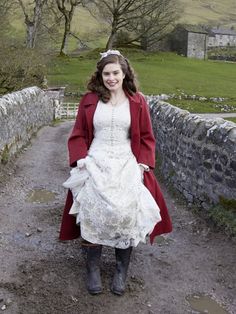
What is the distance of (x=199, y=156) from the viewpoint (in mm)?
6168

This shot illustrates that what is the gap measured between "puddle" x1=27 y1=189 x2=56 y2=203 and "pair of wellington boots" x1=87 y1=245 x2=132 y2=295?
8.61ft

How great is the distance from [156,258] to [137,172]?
1.20 metres

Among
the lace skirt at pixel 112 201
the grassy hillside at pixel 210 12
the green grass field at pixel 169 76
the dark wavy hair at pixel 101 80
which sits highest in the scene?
the grassy hillside at pixel 210 12

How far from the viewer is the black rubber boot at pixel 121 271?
3.95 meters

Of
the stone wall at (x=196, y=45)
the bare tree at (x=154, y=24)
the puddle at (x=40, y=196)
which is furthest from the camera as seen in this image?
the stone wall at (x=196, y=45)

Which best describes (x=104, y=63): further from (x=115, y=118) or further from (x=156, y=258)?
(x=156, y=258)

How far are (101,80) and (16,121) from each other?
5689 mm

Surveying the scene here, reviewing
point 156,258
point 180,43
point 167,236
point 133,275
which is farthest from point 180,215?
point 180,43

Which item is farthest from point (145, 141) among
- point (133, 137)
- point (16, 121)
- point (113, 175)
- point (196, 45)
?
point (196, 45)

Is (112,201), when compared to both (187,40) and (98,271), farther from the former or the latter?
(187,40)

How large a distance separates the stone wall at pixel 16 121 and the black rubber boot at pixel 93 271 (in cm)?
428

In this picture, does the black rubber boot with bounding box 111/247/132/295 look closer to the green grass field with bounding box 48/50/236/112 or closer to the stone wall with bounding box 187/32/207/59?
the green grass field with bounding box 48/50/236/112

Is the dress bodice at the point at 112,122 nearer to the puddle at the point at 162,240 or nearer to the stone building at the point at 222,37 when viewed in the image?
the puddle at the point at 162,240

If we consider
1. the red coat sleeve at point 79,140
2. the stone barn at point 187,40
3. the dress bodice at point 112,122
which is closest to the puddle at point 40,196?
the red coat sleeve at point 79,140
